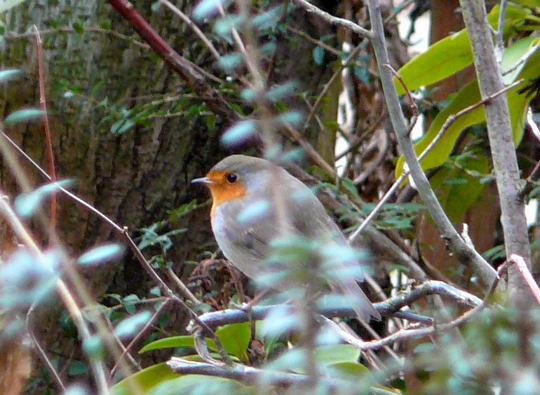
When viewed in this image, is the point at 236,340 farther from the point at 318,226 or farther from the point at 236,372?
the point at 318,226

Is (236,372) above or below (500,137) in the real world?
below

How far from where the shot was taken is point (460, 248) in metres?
1.34

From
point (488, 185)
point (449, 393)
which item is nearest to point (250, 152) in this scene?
point (488, 185)

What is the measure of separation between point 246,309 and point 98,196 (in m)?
1.32

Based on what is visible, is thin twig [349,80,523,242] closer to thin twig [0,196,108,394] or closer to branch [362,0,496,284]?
branch [362,0,496,284]

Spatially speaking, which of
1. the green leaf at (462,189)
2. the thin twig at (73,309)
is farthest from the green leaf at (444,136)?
the thin twig at (73,309)

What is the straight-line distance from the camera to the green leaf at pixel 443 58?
6.07ft

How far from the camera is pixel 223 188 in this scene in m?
2.58

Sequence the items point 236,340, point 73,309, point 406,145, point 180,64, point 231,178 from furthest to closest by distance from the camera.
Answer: point 231,178, point 180,64, point 236,340, point 406,145, point 73,309

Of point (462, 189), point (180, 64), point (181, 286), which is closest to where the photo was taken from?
point (181, 286)

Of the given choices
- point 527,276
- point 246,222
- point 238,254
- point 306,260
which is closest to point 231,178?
point 238,254

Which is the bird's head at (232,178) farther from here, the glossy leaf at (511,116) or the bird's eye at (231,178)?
the glossy leaf at (511,116)

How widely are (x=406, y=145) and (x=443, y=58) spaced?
65 cm

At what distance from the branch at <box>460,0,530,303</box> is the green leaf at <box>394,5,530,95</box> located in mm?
486
